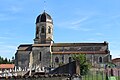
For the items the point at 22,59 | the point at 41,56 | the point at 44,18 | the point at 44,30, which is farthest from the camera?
the point at 44,18

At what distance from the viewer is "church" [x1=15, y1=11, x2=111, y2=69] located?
87688mm

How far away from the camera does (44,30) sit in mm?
91312

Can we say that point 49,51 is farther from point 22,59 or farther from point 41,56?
point 22,59

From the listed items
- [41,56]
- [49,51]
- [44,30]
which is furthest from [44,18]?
[41,56]

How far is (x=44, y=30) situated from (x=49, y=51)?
7.72 m

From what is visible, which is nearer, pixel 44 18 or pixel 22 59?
pixel 22 59

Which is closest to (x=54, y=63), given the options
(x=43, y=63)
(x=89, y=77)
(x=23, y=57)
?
(x=43, y=63)

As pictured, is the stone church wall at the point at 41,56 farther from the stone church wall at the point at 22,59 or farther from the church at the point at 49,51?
the stone church wall at the point at 22,59

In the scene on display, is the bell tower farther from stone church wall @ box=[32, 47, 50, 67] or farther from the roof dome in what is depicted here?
stone church wall @ box=[32, 47, 50, 67]

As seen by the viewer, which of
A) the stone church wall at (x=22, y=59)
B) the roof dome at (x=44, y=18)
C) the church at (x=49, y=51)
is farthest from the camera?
the roof dome at (x=44, y=18)

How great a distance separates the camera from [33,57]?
88.9m

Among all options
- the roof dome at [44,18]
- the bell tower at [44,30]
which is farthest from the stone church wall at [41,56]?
the roof dome at [44,18]

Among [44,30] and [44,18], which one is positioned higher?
[44,18]

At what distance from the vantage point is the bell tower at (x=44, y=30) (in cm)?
9119
